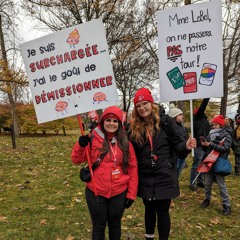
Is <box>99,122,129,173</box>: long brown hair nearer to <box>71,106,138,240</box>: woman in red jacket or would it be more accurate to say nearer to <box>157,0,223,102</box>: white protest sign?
<box>71,106,138,240</box>: woman in red jacket

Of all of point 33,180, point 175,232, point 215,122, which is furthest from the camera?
point 33,180

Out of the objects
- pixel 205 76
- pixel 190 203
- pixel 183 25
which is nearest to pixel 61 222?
pixel 190 203

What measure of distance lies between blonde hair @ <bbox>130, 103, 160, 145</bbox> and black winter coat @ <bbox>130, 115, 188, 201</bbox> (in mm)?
60

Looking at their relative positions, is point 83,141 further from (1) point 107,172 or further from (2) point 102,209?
(2) point 102,209

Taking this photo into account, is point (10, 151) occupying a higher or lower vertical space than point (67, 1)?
lower

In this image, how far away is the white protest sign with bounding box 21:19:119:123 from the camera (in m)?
3.24

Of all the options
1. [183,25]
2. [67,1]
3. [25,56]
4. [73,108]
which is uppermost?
[67,1]

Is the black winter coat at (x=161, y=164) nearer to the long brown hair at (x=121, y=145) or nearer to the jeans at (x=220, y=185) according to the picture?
the long brown hair at (x=121, y=145)

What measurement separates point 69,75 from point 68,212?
2.88 meters

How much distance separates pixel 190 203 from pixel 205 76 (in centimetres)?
320

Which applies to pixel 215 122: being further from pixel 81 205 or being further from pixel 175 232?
pixel 81 205

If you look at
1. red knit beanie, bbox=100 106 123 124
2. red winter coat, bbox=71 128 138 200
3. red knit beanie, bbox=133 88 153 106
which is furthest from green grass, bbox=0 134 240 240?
red knit beanie, bbox=133 88 153 106

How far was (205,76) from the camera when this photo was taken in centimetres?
374

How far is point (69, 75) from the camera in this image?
3320 mm
